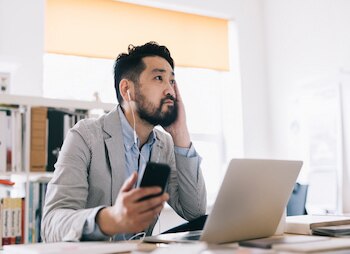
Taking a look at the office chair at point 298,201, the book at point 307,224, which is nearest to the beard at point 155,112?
the book at point 307,224

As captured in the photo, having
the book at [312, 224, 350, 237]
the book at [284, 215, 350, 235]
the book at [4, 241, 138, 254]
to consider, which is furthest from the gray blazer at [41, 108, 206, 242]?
the book at [312, 224, 350, 237]

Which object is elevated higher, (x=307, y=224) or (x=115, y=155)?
(x=115, y=155)

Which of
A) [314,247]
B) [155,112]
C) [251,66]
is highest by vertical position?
[251,66]

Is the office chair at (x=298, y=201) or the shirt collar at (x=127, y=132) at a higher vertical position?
the shirt collar at (x=127, y=132)

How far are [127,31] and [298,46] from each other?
58.8 inches

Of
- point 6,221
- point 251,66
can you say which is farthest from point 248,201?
point 251,66

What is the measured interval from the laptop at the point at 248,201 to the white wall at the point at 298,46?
8.96ft

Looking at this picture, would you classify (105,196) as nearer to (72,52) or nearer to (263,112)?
(72,52)

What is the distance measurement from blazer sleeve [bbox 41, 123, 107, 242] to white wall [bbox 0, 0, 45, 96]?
81.2 inches

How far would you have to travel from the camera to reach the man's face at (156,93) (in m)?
1.81

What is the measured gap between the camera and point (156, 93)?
1.83 metres

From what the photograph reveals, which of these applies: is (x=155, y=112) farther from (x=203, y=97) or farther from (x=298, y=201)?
(x=203, y=97)

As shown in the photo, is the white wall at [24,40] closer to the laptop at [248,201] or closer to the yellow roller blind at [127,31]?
the yellow roller blind at [127,31]

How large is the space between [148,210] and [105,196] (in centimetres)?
58
